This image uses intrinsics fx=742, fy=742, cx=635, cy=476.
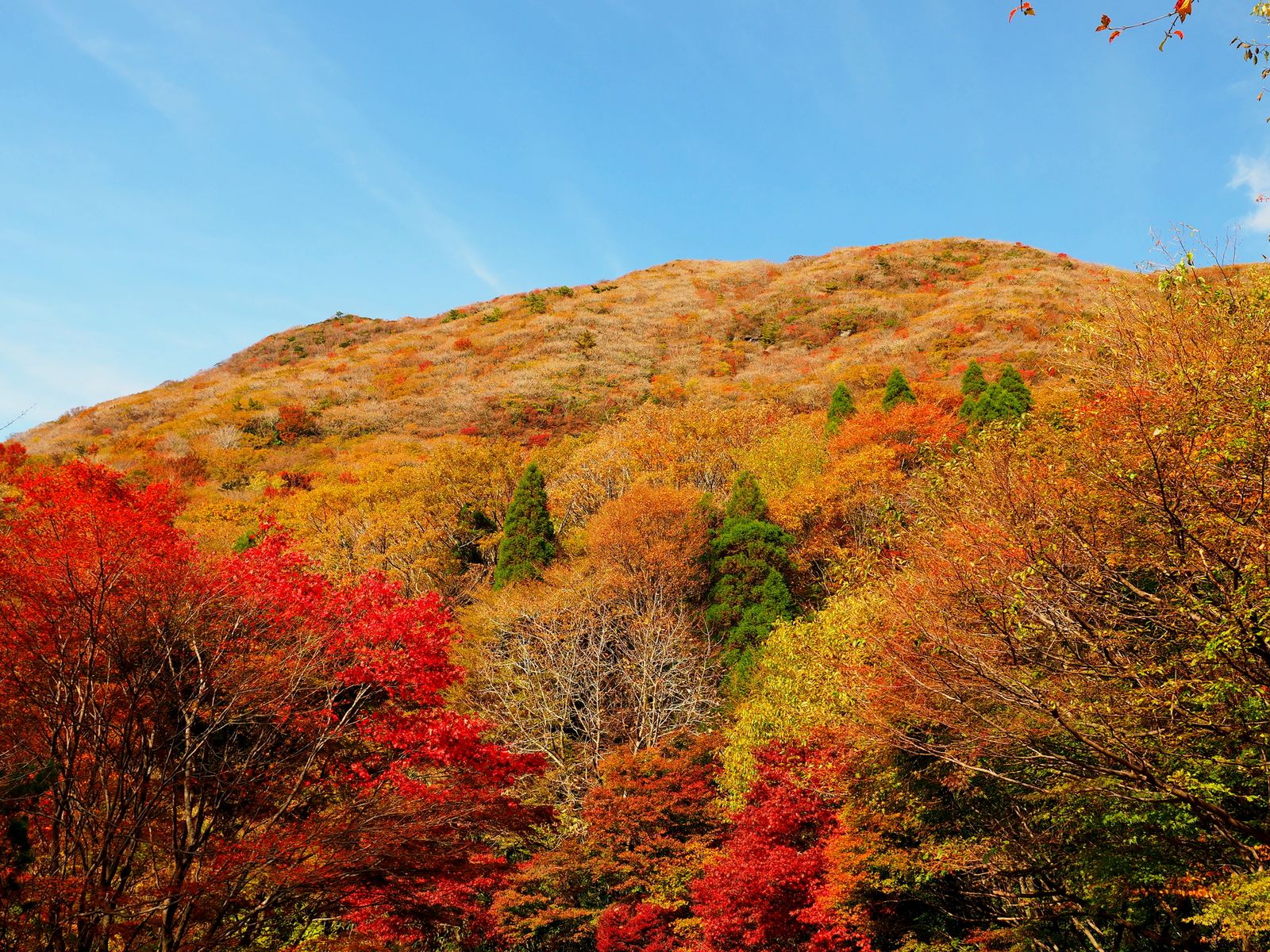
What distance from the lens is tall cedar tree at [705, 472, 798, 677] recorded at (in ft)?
79.2

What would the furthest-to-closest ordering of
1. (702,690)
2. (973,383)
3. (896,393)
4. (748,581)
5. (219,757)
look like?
(973,383) < (896,393) < (748,581) < (702,690) < (219,757)

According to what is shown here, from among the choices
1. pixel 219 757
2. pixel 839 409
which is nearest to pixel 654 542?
pixel 839 409

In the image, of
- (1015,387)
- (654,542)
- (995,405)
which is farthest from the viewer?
(1015,387)

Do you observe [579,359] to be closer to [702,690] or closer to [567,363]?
[567,363]

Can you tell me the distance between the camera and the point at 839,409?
3791 centimetres

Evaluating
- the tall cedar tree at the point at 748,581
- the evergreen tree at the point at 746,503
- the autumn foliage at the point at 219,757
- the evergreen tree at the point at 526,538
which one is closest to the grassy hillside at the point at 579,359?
the evergreen tree at the point at 746,503

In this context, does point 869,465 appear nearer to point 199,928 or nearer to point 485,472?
point 485,472

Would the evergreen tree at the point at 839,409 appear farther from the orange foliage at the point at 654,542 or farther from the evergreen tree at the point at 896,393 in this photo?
the orange foliage at the point at 654,542

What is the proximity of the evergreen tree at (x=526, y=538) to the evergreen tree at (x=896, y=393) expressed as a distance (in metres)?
17.2

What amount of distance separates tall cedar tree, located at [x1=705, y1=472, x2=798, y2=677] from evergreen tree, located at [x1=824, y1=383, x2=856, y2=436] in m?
10.3

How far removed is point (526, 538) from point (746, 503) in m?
8.60

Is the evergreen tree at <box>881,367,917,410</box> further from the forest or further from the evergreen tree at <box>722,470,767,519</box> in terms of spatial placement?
the evergreen tree at <box>722,470,767,519</box>

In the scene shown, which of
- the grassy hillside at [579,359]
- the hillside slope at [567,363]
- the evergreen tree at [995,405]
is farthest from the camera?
the grassy hillside at [579,359]

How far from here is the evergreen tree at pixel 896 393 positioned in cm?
3562
